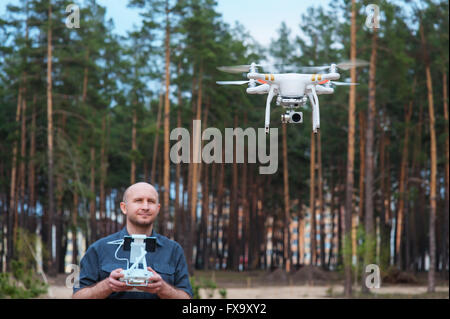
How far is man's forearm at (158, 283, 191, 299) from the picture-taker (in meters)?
2.29

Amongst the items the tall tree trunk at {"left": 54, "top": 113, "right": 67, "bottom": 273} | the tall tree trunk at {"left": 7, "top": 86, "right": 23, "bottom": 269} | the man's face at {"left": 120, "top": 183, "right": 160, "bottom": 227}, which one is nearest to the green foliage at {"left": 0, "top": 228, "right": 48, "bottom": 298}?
the tall tree trunk at {"left": 54, "top": 113, "right": 67, "bottom": 273}

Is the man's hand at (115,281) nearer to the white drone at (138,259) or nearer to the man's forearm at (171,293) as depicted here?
the white drone at (138,259)

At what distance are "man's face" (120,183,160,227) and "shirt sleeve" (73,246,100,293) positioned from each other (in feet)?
0.60

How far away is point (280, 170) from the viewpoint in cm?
4072

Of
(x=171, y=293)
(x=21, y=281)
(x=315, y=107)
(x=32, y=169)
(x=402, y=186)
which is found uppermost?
(x=315, y=107)

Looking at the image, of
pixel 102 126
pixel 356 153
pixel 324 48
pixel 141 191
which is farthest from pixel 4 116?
pixel 141 191

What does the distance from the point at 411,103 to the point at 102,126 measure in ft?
53.0

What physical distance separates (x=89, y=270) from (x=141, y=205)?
0.30m

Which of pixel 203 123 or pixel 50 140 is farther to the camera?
pixel 203 123

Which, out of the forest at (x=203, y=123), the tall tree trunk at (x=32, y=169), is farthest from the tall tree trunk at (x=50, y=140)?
the tall tree trunk at (x=32, y=169)

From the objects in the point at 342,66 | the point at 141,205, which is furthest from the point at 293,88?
the point at 141,205

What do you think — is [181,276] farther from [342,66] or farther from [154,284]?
[342,66]

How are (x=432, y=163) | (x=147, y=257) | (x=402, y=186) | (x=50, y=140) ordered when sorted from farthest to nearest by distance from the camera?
(x=402, y=186), (x=432, y=163), (x=50, y=140), (x=147, y=257)

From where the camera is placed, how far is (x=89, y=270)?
2.39 m
